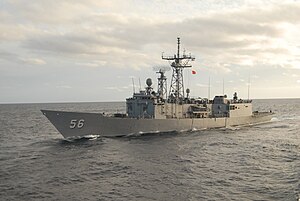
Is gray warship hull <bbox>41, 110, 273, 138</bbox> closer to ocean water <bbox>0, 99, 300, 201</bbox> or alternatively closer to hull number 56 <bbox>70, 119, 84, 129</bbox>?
hull number 56 <bbox>70, 119, 84, 129</bbox>

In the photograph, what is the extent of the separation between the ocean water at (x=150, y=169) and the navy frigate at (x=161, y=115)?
1.70 metres

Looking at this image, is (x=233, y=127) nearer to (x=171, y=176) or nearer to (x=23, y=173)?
(x=171, y=176)

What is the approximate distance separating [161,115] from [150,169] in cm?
1835

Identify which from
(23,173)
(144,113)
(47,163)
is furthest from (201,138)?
(23,173)

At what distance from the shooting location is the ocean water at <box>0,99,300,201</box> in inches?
711

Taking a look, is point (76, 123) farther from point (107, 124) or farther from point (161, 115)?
point (161, 115)

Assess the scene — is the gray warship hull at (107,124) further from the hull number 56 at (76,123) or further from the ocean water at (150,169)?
the ocean water at (150,169)

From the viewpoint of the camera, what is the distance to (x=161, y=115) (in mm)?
41656

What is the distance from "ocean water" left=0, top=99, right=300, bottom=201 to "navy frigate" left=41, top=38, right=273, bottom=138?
1700mm

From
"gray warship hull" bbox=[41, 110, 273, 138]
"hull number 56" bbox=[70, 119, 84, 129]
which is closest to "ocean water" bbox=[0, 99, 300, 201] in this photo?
"gray warship hull" bbox=[41, 110, 273, 138]

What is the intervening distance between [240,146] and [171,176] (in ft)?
48.5

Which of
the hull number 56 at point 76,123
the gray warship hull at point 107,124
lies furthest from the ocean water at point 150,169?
the hull number 56 at point 76,123

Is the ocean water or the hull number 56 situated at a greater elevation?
the hull number 56

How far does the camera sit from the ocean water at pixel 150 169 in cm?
1805
